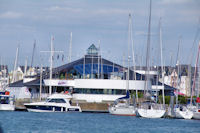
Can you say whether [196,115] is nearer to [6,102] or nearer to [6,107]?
[6,107]

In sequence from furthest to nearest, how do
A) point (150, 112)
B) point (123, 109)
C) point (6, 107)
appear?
point (6, 107), point (123, 109), point (150, 112)

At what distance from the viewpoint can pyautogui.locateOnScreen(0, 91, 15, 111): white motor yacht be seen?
85.6 m

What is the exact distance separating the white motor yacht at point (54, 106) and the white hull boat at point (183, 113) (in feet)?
53.7

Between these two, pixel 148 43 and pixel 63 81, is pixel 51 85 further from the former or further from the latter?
pixel 148 43

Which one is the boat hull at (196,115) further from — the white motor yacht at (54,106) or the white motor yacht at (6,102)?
the white motor yacht at (6,102)

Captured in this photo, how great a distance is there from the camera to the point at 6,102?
8806 centimetres

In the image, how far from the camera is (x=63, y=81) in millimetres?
102125

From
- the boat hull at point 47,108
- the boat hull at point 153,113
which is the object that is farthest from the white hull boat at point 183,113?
the boat hull at point 47,108

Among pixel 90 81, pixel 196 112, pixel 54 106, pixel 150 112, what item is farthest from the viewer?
pixel 90 81

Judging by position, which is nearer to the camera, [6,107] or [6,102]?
[6,107]

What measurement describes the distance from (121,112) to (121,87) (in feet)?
66.2

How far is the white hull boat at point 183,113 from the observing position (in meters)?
74.9

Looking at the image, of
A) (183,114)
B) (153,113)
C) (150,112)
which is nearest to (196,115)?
(183,114)

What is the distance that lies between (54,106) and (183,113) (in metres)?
20.6
